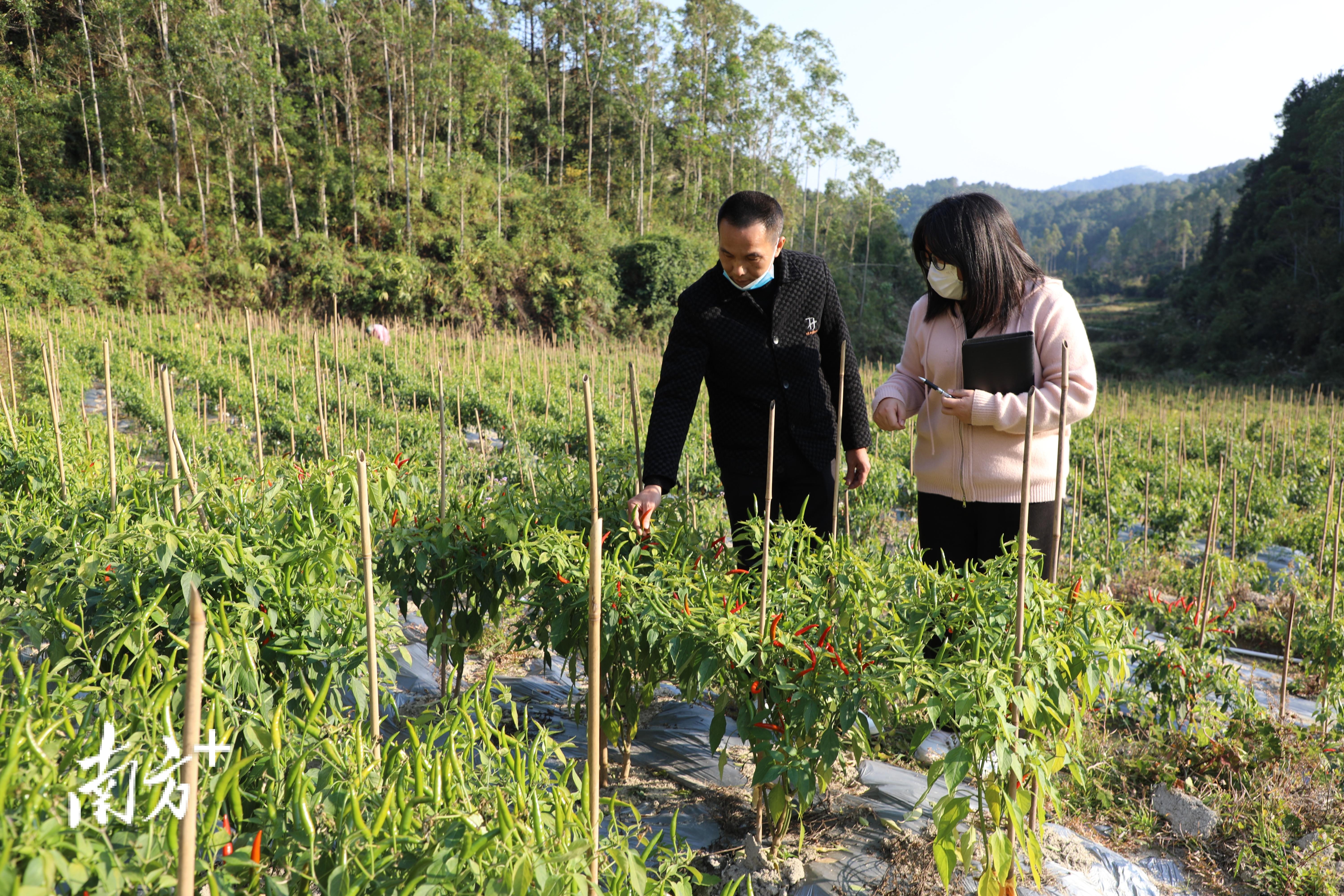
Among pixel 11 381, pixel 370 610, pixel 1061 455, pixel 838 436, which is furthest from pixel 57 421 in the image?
pixel 11 381

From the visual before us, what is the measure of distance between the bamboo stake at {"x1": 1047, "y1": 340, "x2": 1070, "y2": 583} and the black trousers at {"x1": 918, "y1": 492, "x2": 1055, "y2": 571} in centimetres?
8

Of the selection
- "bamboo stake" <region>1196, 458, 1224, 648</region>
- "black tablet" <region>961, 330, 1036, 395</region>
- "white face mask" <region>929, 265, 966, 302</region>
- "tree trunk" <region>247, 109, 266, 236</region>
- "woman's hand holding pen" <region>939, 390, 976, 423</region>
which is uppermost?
"tree trunk" <region>247, 109, 266, 236</region>

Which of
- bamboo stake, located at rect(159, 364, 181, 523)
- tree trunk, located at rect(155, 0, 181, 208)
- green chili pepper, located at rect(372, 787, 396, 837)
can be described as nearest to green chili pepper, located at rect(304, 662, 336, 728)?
green chili pepper, located at rect(372, 787, 396, 837)

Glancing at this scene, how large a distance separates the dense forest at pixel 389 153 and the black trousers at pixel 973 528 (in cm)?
1729

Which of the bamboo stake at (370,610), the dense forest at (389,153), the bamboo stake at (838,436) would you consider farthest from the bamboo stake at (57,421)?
the dense forest at (389,153)

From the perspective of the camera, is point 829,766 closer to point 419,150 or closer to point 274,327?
point 274,327

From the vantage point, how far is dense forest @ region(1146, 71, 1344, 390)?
82.2 ft

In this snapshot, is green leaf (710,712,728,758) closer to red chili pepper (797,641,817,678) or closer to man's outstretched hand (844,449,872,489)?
red chili pepper (797,641,817,678)

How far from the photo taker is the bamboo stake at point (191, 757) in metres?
0.87

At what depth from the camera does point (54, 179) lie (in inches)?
674

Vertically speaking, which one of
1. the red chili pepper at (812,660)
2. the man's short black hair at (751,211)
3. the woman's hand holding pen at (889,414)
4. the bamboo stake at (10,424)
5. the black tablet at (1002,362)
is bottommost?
the red chili pepper at (812,660)

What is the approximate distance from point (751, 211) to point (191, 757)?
169 centimetres

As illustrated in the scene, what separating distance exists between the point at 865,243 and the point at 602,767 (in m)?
34.7

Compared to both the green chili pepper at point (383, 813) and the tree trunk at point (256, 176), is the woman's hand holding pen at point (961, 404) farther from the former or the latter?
the tree trunk at point (256, 176)
